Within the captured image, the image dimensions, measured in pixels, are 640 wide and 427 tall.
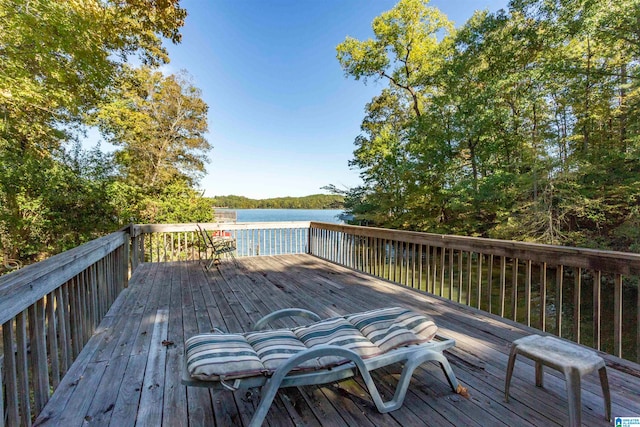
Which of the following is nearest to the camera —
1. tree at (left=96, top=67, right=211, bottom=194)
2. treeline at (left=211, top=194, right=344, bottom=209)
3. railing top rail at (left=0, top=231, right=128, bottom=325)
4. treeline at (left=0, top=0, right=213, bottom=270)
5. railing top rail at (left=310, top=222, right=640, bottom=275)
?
railing top rail at (left=0, top=231, right=128, bottom=325)

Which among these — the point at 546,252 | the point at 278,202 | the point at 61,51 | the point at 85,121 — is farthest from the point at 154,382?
the point at 278,202

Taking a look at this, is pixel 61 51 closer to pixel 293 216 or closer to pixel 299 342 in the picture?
pixel 299 342

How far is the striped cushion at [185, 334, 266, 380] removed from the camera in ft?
4.39

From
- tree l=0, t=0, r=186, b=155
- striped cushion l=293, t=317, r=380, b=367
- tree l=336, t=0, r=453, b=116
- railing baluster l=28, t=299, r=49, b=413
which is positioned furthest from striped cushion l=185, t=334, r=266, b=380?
tree l=336, t=0, r=453, b=116

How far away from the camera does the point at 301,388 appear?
1.85 meters

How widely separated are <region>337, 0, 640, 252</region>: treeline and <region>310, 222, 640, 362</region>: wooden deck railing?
1.88 m

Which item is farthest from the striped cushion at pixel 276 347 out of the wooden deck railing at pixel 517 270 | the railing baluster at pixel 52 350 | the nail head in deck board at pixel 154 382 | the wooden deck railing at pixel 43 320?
the wooden deck railing at pixel 517 270

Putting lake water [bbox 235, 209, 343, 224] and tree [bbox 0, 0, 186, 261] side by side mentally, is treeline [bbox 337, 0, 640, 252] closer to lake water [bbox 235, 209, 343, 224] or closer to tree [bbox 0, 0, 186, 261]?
lake water [bbox 235, 209, 343, 224]

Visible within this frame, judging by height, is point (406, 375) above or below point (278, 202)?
below

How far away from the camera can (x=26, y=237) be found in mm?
8961

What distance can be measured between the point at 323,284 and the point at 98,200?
29.5ft

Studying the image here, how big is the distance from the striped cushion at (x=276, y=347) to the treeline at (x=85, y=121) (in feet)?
24.1

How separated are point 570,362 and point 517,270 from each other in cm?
153

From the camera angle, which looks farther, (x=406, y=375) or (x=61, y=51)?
(x=61, y=51)
